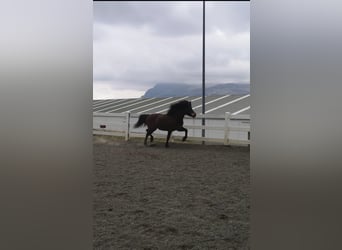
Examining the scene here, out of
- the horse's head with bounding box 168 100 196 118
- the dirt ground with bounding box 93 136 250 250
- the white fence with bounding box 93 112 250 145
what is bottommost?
the dirt ground with bounding box 93 136 250 250

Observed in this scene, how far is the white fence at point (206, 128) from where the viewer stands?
317 inches

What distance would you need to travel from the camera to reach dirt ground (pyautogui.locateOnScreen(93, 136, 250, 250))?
2297 millimetres

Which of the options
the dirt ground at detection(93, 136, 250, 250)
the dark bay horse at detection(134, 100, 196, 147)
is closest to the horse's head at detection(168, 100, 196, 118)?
the dark bay horse at detection(134, 100, 196, 147)

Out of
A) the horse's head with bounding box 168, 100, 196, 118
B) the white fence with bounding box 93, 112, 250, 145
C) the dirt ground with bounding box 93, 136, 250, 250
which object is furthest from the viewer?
the horse's head with bounding box 168, 100, 196, 118

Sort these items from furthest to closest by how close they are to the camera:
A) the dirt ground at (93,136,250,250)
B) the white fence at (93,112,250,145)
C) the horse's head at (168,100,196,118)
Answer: the horse's head at (168,100,196,118), the white fence at (93,112,250,145), the dirt ground at (93,136,250,250)

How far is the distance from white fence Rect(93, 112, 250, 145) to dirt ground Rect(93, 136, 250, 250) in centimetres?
167

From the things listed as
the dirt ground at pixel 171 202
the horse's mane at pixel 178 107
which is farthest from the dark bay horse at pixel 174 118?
the dirt ground at pixel 171 202

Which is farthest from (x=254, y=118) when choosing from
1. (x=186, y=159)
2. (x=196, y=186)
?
(x=186, y=159)

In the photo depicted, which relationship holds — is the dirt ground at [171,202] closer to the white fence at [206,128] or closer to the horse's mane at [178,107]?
the white fence at [206,128]

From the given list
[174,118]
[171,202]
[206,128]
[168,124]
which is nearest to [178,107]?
[174,118]

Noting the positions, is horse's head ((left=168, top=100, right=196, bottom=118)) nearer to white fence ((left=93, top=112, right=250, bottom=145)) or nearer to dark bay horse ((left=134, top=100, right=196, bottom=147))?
dark bay horse ((left=134, top=100, right=196, bottom=147))

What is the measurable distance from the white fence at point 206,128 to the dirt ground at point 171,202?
5.49 ft
